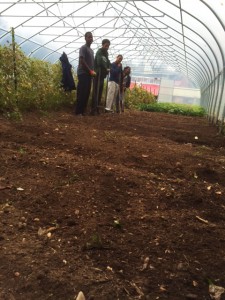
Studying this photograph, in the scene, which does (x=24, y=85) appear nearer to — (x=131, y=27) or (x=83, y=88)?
(x=83, y=88)

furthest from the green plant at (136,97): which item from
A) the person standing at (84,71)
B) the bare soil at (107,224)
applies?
the bare soil at (107,224)

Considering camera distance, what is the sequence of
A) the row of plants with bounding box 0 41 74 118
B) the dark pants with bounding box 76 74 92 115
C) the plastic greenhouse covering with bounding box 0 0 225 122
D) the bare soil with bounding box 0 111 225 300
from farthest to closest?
the plastic greenhouse covering with bounding box 0 0 225 122, the dark pants with bounding box 76 74 92 115, the row of plants with bounding box 0 41 74 118, the bare soil with bounding box 0 111 225 300

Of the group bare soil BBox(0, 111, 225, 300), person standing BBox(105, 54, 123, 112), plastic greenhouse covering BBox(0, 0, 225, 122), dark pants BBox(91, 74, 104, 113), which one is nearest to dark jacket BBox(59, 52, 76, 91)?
dark pants BBox(91, 74, 104, 113)

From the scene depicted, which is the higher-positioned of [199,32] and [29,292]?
[199,32]

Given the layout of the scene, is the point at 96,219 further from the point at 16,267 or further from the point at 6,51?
the point at 6,51

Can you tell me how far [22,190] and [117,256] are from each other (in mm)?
973

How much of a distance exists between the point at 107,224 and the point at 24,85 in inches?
175

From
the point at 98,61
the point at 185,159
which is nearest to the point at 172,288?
the point at 185,159

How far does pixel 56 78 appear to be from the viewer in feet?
24.7

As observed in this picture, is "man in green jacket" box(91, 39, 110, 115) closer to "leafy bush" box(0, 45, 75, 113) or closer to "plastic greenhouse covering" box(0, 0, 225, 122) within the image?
"leafy bush" box(0, 45, 75, 113)

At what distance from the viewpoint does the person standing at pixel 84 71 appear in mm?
6250

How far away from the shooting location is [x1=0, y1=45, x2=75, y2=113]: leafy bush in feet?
17.3

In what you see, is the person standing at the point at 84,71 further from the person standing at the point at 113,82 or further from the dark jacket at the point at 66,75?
the person standing at the point at 113,82

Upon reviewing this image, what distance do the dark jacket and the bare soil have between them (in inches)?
158
